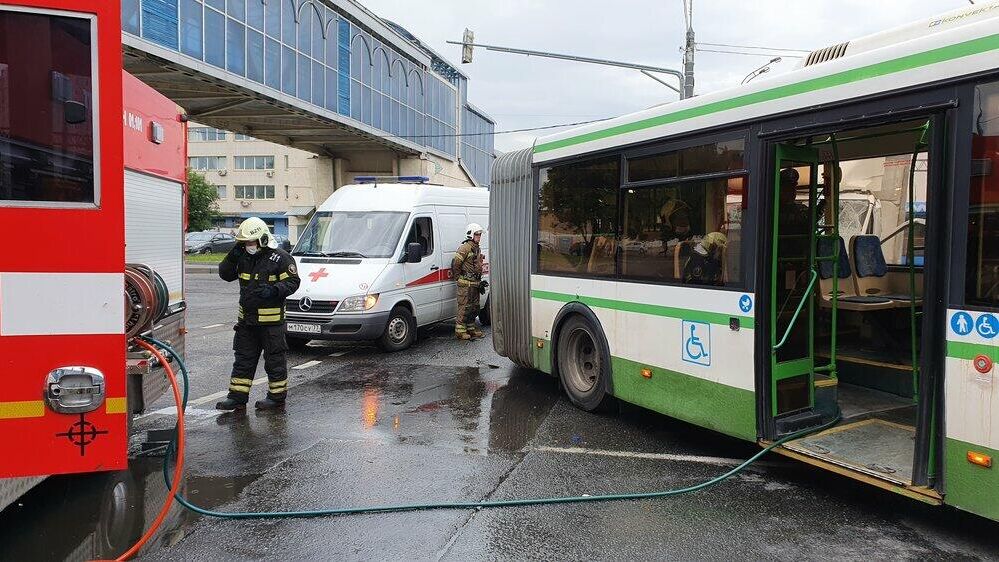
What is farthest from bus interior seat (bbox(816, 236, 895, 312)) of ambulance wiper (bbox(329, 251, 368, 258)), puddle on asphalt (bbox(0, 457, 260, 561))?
→ ambulance wiper (bbox(329, 251, 368, 258))

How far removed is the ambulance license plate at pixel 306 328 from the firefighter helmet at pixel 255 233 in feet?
9.57

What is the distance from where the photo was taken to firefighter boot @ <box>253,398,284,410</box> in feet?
24.0

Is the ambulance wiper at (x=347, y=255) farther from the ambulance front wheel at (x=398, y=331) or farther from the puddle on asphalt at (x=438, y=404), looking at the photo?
the puddle on asphalt at (x=438, y=404)

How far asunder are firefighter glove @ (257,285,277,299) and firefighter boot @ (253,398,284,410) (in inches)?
43.7

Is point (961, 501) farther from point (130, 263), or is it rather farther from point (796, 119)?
point (130, 263)

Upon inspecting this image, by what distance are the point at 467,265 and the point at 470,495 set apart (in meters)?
7.16

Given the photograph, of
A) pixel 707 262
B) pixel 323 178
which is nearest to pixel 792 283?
pixel 707 262

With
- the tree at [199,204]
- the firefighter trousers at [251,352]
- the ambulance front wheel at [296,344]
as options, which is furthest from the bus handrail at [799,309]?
the tree at [199,204]

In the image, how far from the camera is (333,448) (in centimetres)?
607

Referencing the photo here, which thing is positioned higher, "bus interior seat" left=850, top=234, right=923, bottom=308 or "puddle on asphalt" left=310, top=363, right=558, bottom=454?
"bus interior seat" left=850, top=234, right=923, bottom=308

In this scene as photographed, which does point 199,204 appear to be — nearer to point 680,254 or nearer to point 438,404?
point 438,404

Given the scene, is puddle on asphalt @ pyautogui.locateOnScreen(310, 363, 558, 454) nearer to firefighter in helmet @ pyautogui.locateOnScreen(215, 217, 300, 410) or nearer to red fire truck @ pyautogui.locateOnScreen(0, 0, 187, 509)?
firefighter in helmet @ pyautogui.locateOnScreen(215, 217, 300, 410)

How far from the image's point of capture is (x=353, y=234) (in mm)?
11148

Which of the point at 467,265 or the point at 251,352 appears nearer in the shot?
the point at 251,352
